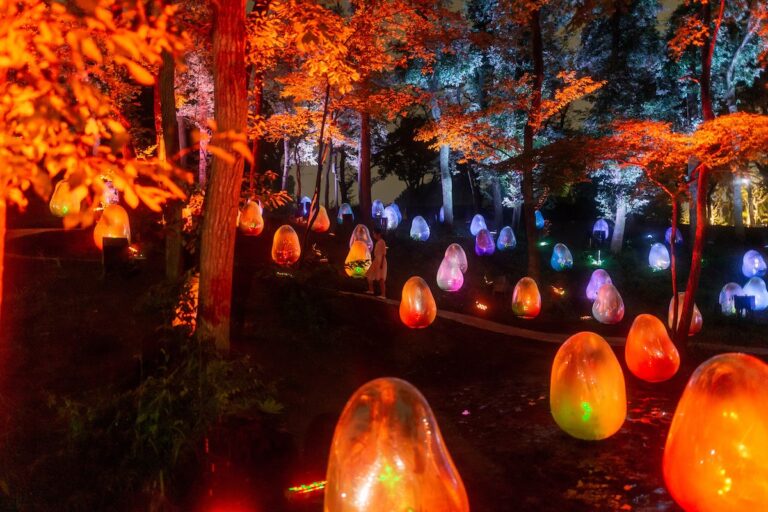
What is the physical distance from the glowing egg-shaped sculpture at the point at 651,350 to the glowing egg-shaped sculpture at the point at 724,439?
5757 mm

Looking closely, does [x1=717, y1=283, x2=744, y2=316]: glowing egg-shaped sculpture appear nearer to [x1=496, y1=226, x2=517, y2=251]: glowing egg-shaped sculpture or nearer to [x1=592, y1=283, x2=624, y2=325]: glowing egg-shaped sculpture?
[x1=592, y1=283, x2=624, y2=325]: glowing egg-shaped sculpture

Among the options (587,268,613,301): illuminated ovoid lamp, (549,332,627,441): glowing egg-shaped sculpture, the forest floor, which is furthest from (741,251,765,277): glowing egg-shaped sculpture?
(549,332,627,441): glowing egg-shaped sculpture

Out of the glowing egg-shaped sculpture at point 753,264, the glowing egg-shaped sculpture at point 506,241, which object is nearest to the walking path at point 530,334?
the glowing egg-shaped sculpture at point 506,241

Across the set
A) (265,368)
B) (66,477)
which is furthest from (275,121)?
(66,477)

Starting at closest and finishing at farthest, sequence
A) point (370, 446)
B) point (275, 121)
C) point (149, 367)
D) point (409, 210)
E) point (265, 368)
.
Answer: point (370, 446), point (149, 367), point (265, 368), point (275, 121), point (409, 210)

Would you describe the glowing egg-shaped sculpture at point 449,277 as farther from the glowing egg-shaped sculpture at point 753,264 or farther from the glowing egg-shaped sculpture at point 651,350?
the glowing egg-shaped sculpture at point 753,264

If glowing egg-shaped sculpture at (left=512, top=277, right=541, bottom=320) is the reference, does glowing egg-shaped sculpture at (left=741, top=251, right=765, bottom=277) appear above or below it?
above

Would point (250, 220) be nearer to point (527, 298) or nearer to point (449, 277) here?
point (449, 277)

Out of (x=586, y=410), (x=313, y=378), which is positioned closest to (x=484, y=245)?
(x=313, y=378)

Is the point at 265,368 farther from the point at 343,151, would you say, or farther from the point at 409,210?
the point at 409,210

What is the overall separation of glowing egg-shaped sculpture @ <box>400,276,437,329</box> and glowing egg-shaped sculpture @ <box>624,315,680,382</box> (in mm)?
4364

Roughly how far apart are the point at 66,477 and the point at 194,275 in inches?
137

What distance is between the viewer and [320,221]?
2291cm

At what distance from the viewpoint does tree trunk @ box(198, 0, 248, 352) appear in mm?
7703
